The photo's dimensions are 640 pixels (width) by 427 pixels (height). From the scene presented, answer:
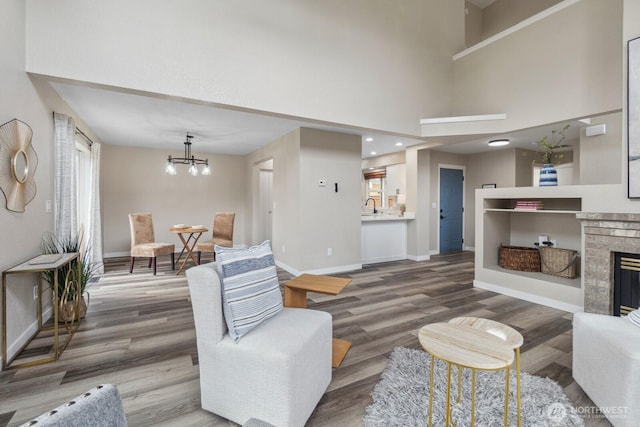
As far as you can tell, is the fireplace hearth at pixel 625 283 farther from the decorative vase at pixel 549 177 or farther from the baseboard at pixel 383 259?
the baseboard at pixel 383 259

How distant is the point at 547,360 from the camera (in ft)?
7.45

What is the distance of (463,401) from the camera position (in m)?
1.74

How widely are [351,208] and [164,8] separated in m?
3.74

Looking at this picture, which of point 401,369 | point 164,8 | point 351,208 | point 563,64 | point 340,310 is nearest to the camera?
point 401,369

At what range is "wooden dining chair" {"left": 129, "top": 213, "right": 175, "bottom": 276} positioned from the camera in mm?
4793

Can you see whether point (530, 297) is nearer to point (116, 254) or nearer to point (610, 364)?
point (610, 364)

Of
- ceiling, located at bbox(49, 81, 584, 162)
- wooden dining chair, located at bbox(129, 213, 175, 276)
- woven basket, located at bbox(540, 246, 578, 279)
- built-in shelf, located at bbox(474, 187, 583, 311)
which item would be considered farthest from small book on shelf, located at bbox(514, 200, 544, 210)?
wooden dining chair, located at bbox(129, 213, 175, 276)

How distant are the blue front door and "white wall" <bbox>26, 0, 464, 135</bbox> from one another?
2.52 meters

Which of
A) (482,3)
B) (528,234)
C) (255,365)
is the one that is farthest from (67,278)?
(482,3)

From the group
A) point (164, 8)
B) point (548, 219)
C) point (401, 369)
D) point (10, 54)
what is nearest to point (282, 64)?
point (164, 8)

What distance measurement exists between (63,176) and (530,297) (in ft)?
19.0

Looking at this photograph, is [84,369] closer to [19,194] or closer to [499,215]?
[19,194]

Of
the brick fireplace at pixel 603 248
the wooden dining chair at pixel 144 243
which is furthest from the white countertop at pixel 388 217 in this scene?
the wooden dining chair at pixel 144 243

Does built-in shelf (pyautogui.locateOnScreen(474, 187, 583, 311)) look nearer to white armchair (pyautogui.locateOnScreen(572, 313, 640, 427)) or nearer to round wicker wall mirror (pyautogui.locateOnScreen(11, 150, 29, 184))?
white armchair (pyautogui.locateOnScreen(572, 313, 640, 427))
